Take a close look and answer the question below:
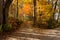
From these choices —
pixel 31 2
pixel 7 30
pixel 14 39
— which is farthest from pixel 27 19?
pixel 14 39

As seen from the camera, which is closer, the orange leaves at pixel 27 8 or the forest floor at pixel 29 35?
the forest floor at pixel 29 35

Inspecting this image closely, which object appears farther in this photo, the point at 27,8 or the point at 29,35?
the point at 27,8

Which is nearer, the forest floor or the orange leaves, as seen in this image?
the forest floor

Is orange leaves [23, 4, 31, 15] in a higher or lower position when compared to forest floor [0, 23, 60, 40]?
higher

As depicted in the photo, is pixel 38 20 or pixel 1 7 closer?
pixel 1 7

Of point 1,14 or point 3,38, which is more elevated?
point 1,14

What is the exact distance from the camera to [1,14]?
12.8m

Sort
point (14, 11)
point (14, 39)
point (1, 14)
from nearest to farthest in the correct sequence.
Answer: point (14, 39) < point (1, 14) < point (14, 11)

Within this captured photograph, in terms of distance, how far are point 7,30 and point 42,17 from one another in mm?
7532

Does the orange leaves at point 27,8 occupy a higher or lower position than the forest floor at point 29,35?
higher

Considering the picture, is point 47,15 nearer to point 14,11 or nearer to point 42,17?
point 42,17

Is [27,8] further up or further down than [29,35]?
further up

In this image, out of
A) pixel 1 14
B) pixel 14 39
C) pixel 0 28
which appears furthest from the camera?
pixel 1 14

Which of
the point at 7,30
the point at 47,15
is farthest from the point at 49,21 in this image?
the point at 7,30
